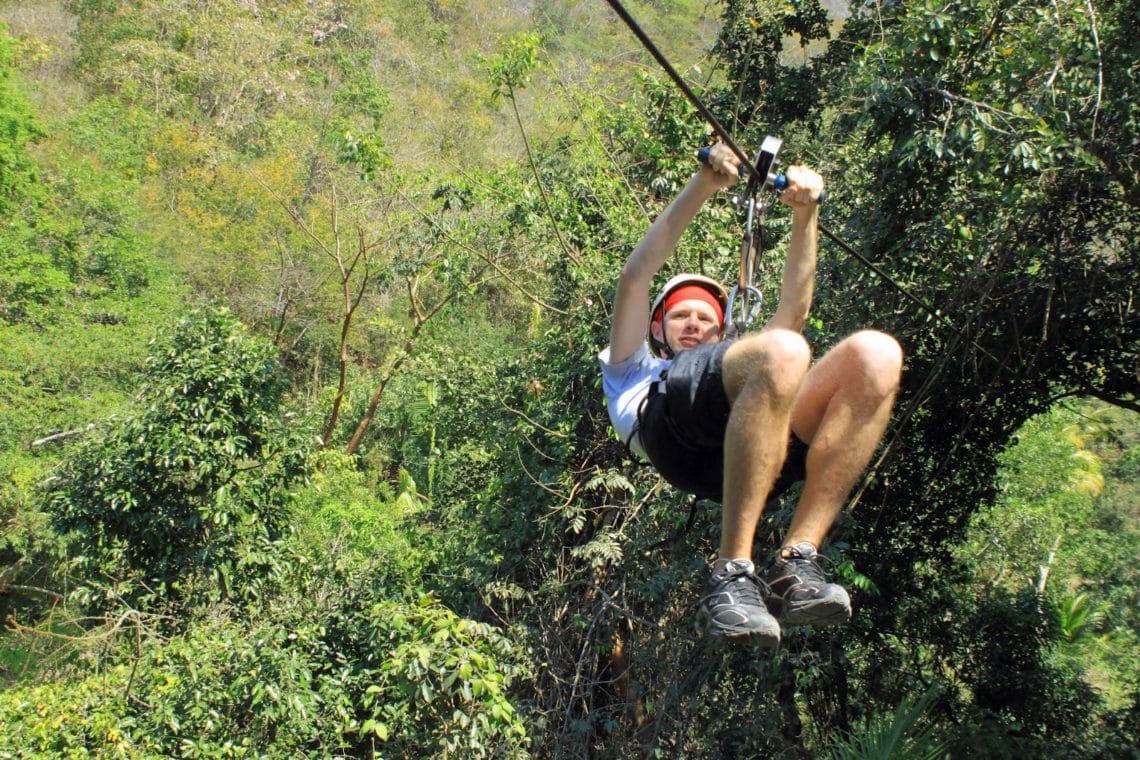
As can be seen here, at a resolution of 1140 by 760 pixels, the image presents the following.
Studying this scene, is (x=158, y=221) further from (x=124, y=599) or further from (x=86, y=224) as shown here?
(x=124, y=599)

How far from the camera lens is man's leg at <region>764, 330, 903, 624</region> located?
7.88ft

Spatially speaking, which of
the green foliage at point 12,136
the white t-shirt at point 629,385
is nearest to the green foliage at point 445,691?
the white t-shirt at point 629,385

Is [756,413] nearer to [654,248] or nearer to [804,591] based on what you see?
[804,591]

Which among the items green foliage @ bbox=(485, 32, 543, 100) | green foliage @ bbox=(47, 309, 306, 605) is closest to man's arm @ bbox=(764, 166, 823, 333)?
green foliage @ bbox=(485, 32, 543, 100)

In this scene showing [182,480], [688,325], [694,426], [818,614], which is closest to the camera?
[818,614]

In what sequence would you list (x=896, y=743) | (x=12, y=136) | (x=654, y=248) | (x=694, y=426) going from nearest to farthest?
(x=694, y=426) < (x=654, y=248) < (x=896, y=743) < (x=12, y=136)

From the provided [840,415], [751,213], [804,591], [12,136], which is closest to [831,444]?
[840,415]

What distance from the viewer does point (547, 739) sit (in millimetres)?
6098

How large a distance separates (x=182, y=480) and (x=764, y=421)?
645 cm

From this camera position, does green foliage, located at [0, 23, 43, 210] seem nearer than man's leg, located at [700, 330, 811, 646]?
No

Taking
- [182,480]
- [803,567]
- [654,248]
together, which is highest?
[654,248]

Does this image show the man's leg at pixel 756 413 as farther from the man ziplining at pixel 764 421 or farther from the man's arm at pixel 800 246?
the man's arm at pixel 800 246

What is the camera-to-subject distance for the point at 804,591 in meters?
2.43

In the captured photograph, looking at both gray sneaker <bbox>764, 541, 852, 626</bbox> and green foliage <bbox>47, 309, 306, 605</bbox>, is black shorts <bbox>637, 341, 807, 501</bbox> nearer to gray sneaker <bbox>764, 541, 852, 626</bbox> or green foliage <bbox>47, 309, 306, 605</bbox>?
gray sneaker <bbox>764, 541, 852, 626</bbox>
